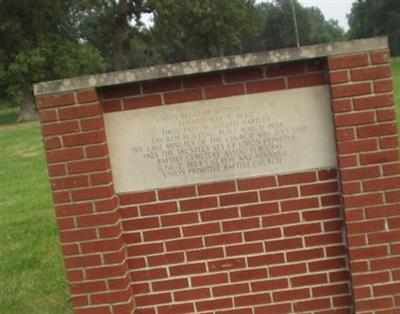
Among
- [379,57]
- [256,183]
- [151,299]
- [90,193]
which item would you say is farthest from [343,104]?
[151,299]

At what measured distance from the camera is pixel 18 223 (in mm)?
9484

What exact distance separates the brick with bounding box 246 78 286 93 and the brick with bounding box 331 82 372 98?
30cm

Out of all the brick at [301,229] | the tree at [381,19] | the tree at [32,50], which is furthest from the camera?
the tree at [381,19]

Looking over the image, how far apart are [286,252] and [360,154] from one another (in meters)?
0.73

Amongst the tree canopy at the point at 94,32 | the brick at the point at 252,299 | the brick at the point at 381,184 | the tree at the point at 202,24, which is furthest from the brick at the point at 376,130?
the tree at the point at 202,24

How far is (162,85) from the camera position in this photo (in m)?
4.07

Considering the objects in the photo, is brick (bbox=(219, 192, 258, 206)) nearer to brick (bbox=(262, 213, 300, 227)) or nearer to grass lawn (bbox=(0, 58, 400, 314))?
brick (bbox=(262, 213, 300, 227))

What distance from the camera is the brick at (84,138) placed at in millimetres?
4047

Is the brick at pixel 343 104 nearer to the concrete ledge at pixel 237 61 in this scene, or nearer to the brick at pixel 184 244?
the concrete ledge at pixel 237 61

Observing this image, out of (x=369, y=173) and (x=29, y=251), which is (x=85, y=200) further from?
(x=29, y=251)

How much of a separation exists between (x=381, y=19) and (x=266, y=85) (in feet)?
289

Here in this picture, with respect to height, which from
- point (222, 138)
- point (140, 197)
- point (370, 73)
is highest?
point (370, 73)

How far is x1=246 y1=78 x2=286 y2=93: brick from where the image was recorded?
4039 mm

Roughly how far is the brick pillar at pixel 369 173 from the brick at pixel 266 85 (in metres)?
0.29
